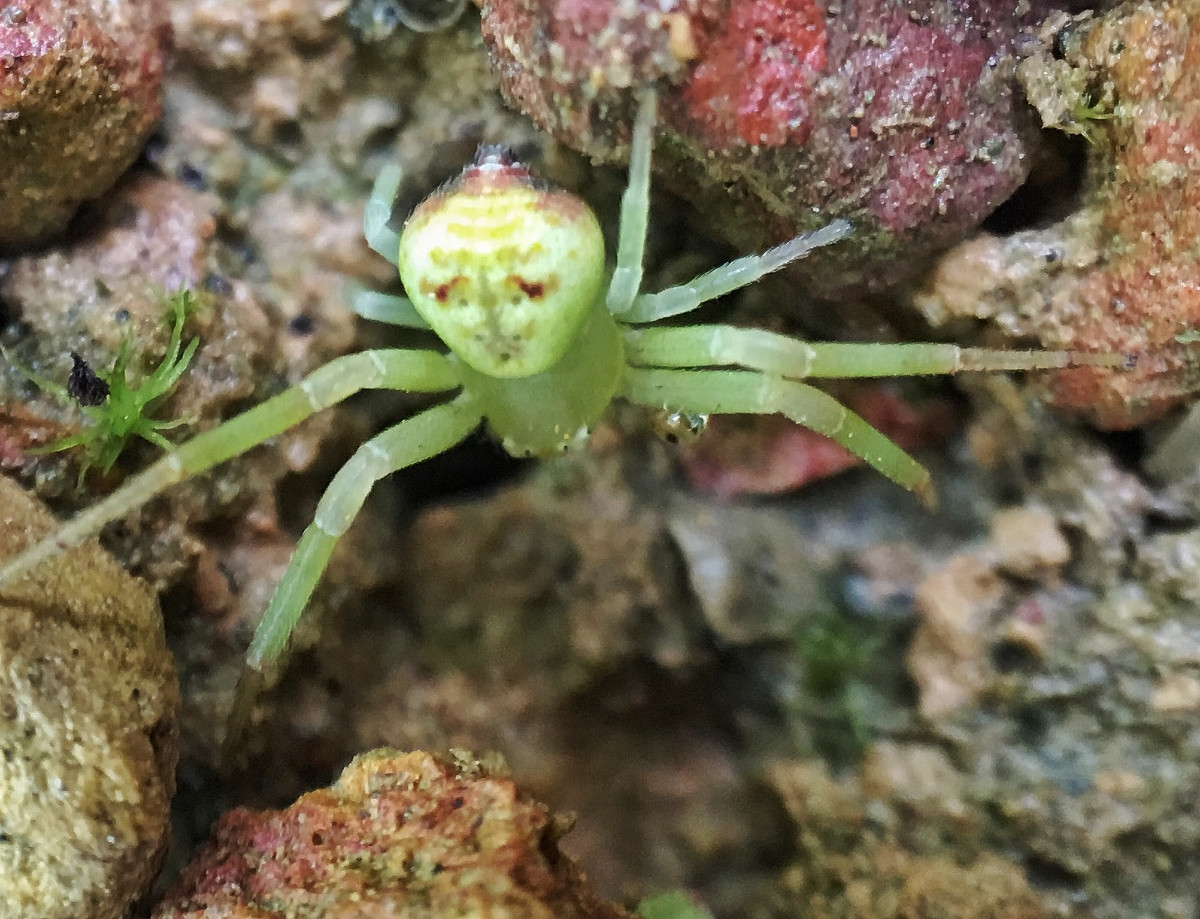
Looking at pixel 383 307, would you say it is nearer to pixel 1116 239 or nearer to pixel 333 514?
pixel 333 514

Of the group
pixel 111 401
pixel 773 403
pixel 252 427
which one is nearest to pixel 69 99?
pixel 111 401

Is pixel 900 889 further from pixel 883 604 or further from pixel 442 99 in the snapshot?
pixel 442 99

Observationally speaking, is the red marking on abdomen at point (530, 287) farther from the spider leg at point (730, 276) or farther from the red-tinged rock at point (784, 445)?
the red-tinged rock at point (784, 445)

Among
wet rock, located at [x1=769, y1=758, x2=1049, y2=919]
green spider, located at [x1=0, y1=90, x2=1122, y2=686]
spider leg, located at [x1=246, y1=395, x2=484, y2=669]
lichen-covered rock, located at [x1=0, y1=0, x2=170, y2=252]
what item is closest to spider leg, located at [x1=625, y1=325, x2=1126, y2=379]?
green spider, located at [x1=0, y1=90, x2=1122, y2=686]

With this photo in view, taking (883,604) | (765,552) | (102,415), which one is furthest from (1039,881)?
(102,415)

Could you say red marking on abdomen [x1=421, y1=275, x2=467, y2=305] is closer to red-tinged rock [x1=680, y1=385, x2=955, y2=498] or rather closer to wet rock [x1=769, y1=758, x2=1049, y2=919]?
red-tinged rock [x1=680, y1=385, x2=955, y2=498]

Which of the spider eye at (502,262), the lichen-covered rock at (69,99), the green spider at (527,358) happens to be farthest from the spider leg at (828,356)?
the lichen-covered rock at (69,99)

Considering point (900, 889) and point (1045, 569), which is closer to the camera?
point (1045, 569)
